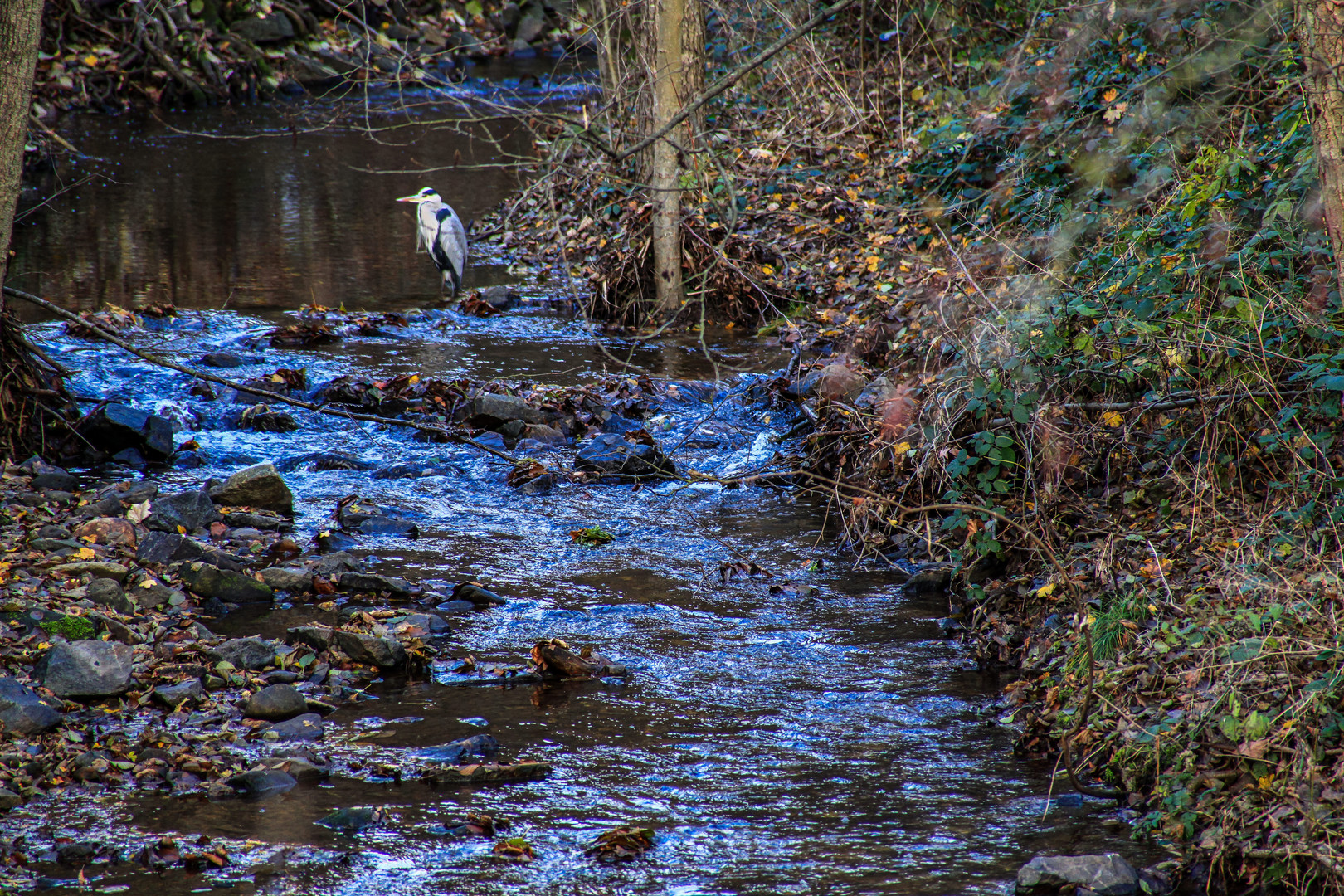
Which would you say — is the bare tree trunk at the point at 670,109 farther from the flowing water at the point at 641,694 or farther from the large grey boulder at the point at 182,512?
the large grey boulder at the point at 182,512

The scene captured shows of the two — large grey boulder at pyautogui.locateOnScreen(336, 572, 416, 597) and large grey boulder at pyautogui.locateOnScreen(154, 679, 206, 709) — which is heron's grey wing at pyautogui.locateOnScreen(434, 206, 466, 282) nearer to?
large grey boulder at pyautogui.locateOnScreen(336, 572, 416, 597)

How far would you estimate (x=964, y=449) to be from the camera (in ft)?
17.7

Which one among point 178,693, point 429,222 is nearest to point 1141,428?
point 178,693

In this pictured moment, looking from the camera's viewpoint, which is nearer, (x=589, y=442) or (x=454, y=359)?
(x=589, y=442)

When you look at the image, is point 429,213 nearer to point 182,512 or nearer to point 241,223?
point 241,223

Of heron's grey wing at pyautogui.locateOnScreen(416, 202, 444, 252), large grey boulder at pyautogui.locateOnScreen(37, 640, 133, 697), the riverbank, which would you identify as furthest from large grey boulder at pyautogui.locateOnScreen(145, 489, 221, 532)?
heron's grey wing at pyautogui.locateOnScreen(416, 202, 444, 252)

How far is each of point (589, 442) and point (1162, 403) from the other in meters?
3.52

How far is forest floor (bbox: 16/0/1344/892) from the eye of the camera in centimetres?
356

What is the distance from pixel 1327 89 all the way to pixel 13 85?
5881 mm

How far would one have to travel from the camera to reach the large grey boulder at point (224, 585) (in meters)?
5.05

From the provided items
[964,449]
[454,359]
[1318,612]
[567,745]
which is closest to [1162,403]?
[964,449]

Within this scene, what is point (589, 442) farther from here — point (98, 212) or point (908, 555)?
point (98, 212)

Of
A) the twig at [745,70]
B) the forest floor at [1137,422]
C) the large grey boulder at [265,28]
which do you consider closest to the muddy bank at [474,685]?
the forest floor at [1137,422]

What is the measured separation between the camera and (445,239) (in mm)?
10203
